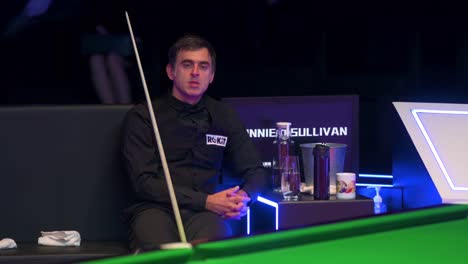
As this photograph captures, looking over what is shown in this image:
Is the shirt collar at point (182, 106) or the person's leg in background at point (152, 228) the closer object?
the person's leg in background at point (152, 228)

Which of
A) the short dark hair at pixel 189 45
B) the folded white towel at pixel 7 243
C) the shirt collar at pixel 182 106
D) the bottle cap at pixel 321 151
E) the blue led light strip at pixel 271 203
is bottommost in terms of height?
the folded white towel at pixel 7 243

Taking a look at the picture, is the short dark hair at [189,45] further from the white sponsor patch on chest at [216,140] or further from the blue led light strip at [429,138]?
the blue led light strip at [429,138]

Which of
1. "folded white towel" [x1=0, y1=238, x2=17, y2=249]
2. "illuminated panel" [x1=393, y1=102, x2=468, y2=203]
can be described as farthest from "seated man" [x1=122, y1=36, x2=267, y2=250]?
"illuminated panel" [x1=393, y1=102, x2=468, y2=203]

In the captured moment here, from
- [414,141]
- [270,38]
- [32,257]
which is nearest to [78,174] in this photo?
[32,257]

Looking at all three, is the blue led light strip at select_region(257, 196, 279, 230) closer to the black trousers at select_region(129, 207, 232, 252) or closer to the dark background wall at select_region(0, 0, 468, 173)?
the black trousers at select_region(129, 207, 232, 252)

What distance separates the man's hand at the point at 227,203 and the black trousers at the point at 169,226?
0.03 metres

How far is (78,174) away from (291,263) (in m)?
1.96

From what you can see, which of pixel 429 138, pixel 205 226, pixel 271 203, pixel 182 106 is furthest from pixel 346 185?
pixel 182 106

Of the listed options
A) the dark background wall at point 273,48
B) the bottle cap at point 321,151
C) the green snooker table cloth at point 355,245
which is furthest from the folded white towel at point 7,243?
the dark background wall at point 273,48

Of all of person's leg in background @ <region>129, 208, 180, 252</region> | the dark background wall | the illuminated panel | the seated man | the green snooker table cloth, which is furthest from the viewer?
the dark background wall

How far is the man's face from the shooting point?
375 cm

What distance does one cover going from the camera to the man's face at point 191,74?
3.75 meters

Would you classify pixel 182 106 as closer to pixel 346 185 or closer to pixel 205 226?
pixel 205 226

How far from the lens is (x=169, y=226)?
3.58 m
